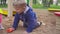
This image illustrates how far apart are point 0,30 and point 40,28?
1.38 feet

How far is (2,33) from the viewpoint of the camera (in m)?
1.67

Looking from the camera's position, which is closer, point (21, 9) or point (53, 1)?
point (21, 9)

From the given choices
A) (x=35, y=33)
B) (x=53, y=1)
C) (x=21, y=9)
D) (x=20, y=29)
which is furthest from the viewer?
(x=53, y=1)

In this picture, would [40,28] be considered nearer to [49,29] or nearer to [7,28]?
[49,29]

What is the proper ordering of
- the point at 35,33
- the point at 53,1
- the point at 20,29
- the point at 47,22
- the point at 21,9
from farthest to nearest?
1. the point at 53,1
2. the point at 47,22
3. the point at 20,29
4. the point at 35,33
5. the point at 21,9

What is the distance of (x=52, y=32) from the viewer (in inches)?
67.7

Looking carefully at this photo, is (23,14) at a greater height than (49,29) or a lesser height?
greater

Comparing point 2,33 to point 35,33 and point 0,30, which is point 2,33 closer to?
point 0,30

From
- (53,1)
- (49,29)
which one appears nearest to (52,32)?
(49,29)

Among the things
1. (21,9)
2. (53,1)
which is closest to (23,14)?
(21,9)

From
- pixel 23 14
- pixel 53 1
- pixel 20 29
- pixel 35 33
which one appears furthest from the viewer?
pixel 53 1

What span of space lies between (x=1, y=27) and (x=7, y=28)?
63mm

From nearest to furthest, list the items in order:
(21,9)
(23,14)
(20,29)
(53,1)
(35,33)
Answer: (21,9)
(23,14)
(35,33)
(20,29)
(53,1)

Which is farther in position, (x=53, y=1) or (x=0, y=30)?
(x=53, y=1)
